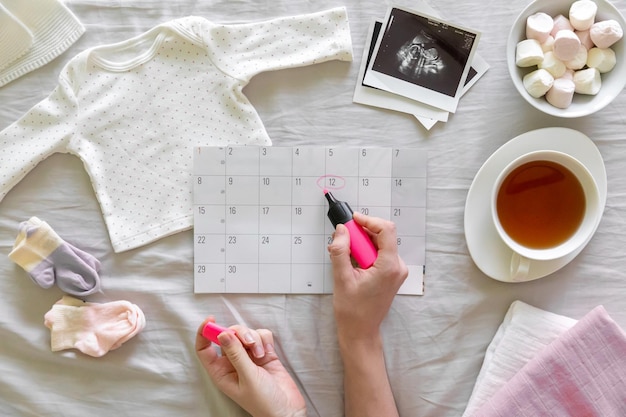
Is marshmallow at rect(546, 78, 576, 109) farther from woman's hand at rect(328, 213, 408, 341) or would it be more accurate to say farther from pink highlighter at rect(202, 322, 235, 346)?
pink highlighter at rect(202, 322, 235, 346)

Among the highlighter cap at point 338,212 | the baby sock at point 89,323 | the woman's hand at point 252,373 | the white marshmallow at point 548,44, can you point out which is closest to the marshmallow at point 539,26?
the white marshmallow at point 548,44

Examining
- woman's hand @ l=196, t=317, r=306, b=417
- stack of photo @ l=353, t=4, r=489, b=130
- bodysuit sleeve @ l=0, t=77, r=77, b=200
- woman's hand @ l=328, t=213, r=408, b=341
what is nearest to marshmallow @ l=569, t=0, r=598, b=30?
stack of photo @ l=353, t=4, r=489, b=130

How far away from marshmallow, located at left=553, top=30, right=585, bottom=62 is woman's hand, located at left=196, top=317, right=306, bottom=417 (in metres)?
0.58

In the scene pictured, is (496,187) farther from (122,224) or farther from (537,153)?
(122,224)

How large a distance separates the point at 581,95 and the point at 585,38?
8 cm

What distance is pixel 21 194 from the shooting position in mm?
822

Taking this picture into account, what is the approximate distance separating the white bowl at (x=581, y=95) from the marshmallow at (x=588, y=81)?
0.03 feet

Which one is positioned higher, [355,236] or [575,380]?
[355,236]

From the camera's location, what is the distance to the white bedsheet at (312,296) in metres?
0.81

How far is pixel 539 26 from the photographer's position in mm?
755

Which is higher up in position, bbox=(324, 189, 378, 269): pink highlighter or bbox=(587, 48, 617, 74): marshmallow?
bbox=(587, 48, 617, 74): marshmallow

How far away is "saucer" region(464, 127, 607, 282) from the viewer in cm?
78

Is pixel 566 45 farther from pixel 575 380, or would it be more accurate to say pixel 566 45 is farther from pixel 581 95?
pixel 575 380

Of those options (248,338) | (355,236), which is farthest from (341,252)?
(248,338)
